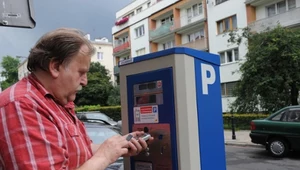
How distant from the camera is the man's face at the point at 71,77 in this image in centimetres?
149

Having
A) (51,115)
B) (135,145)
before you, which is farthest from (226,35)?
(51,115)

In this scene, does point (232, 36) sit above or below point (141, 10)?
below

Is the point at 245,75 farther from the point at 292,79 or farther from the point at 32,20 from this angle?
the point at 32,20

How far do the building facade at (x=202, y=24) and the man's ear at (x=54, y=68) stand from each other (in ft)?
58.7

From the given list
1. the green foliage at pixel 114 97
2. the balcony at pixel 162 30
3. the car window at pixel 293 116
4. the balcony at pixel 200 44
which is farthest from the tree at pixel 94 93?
the car window at pixel 293 116

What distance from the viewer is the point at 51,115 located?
140cm

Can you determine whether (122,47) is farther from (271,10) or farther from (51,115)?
(51,115)

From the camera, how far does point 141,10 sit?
1372 inches

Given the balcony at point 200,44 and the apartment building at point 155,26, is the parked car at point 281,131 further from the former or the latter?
the balcony at point 200,44

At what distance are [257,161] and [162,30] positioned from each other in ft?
73.5

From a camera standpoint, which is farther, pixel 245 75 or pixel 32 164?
pixel 245 75

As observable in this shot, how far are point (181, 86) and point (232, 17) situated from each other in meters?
21.9

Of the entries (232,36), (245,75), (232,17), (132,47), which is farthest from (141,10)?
(245,75)

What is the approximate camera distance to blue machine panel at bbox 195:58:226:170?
2082 mm
